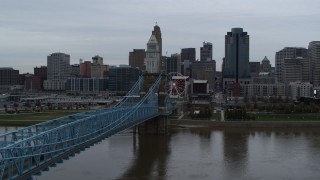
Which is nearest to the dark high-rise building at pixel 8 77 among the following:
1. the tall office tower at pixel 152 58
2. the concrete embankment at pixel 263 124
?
A: the tall office tower at pixel 152 58

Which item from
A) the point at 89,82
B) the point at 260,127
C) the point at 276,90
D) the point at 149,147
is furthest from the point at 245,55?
the point at 149,147

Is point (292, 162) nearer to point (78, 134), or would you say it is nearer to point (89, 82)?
point (78, 134)

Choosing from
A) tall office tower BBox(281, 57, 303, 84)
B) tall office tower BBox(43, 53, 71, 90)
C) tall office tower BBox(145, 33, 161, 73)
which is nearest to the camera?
tall office tower BBox(145, 33, 161, 73)

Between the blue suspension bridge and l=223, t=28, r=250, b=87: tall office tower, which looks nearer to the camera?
the blue suspension bridge

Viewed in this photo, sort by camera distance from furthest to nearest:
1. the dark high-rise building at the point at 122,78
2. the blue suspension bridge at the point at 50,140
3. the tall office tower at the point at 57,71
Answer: the tall office tower at the point at 57,71, the dark high-rise building at the point at 122,78, the blue suspension bridge at the point at 50,140

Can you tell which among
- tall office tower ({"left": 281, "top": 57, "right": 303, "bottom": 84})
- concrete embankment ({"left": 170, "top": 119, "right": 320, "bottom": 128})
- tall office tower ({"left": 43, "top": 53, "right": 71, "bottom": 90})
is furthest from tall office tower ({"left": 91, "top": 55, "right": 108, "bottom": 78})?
concrete embankment ({"left": 170, "top": 119, "right": 320, "bottom": 128})

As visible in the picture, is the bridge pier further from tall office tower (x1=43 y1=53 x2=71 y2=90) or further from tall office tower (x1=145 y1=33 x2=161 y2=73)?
tall office tower (x1=43 y1=53 x2=71 y2=90)

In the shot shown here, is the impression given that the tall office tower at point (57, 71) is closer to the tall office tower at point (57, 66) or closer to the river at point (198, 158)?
the tall office tower at point (57, 66)
